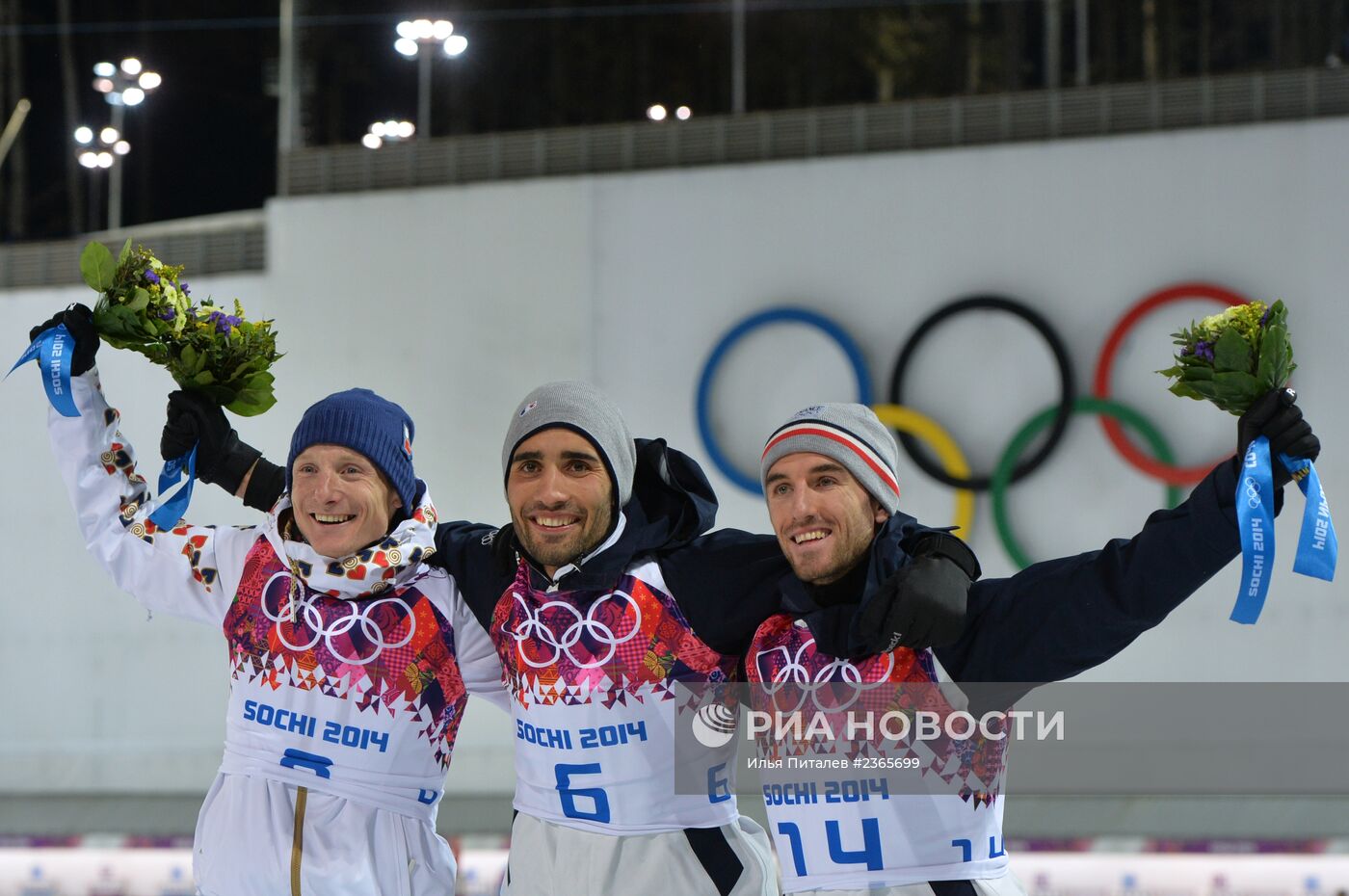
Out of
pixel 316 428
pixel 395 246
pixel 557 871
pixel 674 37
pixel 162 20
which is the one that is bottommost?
pixel 557 871

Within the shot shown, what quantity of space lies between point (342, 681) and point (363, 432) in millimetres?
452

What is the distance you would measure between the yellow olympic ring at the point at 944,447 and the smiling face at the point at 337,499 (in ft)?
15.5

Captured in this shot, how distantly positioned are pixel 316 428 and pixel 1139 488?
5.18m

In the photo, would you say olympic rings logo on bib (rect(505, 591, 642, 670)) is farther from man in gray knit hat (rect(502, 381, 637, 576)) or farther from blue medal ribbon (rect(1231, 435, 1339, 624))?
blue medal ribbon (rect(1231, 435, 1339, 624))

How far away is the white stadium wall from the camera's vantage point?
6805 millimetres

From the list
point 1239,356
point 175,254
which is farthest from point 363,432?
point 175,254

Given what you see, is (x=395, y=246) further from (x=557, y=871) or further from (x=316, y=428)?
(x=557, y=871)

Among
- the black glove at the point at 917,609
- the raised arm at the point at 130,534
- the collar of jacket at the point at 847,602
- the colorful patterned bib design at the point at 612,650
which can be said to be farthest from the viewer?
the raised arm at the point at 130,534

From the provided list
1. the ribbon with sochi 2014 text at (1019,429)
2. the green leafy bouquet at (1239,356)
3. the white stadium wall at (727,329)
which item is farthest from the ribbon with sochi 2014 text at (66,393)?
the white stadium wall at (727,329)

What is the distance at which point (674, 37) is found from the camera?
8938 millimetres

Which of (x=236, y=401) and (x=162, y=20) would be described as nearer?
(x=236, y=401)

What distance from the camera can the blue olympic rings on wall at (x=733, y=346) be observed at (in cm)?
721

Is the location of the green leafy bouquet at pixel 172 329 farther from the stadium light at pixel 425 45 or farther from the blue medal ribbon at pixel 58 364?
the stadium light at pixel 425 45

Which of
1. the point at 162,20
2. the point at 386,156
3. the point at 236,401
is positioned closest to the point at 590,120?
the point at 386,156
